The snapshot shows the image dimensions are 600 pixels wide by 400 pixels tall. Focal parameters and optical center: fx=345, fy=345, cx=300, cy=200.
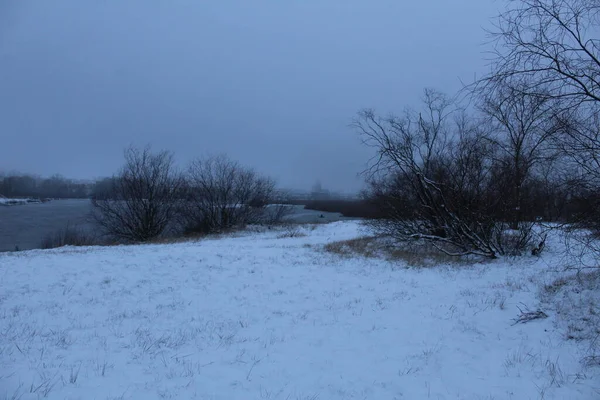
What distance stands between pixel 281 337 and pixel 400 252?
9.70 meters

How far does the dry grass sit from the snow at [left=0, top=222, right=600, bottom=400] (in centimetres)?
204

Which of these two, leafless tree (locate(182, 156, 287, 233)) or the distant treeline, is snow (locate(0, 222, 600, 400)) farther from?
the distant treeline

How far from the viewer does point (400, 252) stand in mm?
13930

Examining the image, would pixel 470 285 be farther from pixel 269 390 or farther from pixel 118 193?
pixel 118 193

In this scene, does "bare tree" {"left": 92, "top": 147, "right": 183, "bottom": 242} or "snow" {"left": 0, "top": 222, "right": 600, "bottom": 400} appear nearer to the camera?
"snow" {"left": 0, "top": 222, "right": 600, "bottom": 400}

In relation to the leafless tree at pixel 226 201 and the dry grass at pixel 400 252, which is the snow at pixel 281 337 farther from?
the leafless tree at pixel 226 201

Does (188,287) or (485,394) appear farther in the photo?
(188,287)

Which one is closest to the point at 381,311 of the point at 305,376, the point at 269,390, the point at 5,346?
the point at 305,376

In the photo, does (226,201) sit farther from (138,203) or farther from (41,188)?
(41,188)


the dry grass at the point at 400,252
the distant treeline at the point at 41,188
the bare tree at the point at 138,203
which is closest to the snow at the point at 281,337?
the dry grass at the point at 400,252

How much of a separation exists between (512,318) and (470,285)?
8.24 feet

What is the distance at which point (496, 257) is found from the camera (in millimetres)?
12031

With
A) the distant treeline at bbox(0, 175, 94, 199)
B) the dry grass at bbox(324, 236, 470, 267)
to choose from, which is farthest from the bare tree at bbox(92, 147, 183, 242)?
the distant treeline at bbox(0, 175, 94, 199)

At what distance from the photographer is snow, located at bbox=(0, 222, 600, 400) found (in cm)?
373
